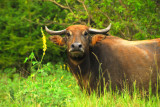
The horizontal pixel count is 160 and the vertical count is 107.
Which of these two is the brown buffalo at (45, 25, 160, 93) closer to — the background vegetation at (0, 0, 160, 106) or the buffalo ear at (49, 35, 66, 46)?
the buffalo ear at (49, 35, 66, 46)

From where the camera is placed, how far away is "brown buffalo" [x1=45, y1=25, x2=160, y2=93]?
217 inches

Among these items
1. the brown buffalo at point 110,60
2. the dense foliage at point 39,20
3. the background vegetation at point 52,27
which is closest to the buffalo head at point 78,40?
the brown buffalo at point 110,60

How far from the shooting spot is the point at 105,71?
5633 mm

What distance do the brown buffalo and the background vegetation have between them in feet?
1.54

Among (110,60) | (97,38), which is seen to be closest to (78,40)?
(97,38)

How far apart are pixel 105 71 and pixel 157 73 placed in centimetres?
98

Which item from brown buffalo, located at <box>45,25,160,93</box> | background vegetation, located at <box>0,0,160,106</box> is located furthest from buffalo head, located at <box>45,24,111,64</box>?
background vegetation, located at <box>0,0,160,106</box>

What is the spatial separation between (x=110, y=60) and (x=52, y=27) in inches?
211

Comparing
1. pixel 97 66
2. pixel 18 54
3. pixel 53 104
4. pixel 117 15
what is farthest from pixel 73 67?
pixel 18 54

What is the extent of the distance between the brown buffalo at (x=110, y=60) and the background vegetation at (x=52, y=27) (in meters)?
0.47

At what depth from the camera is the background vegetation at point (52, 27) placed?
14.9 feet

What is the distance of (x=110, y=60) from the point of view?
5668 mm

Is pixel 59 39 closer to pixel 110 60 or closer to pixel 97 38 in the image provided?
pixel 97 38

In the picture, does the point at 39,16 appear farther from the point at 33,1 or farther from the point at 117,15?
the point at 117,15
